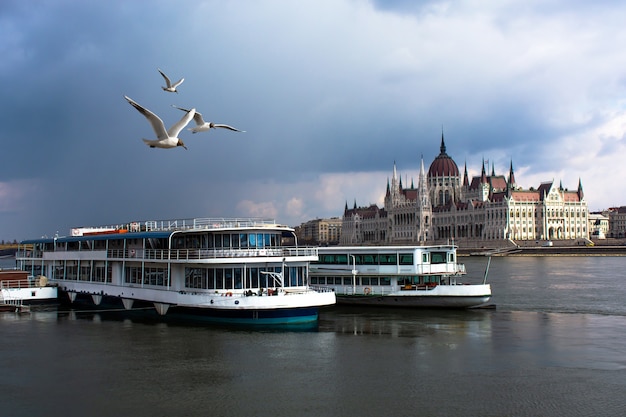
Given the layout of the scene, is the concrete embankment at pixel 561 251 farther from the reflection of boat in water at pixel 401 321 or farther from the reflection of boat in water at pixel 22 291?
the reflection of boat in water at pixel 22 291

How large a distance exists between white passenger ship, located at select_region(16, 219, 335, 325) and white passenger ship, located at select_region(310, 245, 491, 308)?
7711 millimetres

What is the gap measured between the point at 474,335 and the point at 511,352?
465cm

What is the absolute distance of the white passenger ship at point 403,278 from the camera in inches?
1783

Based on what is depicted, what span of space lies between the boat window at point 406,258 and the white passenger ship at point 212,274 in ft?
28.3

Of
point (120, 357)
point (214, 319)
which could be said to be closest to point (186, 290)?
point (214, 319)

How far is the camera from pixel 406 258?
153ft

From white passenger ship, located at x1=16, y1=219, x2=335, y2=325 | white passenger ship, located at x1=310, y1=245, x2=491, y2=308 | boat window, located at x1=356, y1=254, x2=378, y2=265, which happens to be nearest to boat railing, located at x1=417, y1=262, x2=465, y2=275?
white passenger ship, located at x1=310, y1=245, x2=491, y2=308

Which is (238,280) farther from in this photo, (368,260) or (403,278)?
(403,278)

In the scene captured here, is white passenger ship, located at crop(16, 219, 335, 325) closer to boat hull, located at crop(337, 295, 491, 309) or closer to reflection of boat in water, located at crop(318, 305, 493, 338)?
reflection of boat in water, located at crop(318, 305, 493, 338)

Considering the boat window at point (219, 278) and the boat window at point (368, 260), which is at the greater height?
the boat window at point (368, 260)

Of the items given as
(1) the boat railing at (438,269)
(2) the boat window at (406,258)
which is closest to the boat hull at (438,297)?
(1) the boat railing at (438,269)

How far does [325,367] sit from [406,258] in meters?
20.3

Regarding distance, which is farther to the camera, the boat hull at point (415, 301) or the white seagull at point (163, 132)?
the boat hull at point (415, 301)

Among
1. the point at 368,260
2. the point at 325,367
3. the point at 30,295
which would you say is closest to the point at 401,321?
the point at 368,260
